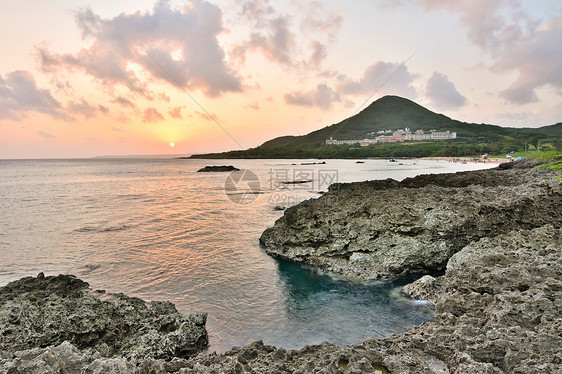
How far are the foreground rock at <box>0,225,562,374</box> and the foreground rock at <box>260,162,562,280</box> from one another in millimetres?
5244

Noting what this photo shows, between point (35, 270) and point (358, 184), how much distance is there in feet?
67.8

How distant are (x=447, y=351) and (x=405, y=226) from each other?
27.7ft

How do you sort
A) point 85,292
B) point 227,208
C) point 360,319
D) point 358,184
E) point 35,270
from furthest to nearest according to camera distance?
1. point 227,208
2. point 358,184
3. point 35,270
4. point 360,319
5. point 85,292

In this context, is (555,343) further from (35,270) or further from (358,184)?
(358,184)

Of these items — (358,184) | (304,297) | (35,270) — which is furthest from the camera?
(358,184)

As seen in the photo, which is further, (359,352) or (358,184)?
(358,184)

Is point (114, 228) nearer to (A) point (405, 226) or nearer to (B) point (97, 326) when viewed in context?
(B) point (97, 326)

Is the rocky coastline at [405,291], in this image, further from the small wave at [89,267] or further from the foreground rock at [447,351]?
the small wave at [89,267]

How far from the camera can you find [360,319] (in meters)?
8.55

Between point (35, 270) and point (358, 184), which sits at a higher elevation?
point (358, 184)

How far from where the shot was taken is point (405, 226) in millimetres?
12305

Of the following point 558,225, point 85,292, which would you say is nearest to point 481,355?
point 85,292

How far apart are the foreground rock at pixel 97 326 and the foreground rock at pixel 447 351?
7.68 feet

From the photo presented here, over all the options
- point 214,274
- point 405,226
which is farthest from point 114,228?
point 405,226
